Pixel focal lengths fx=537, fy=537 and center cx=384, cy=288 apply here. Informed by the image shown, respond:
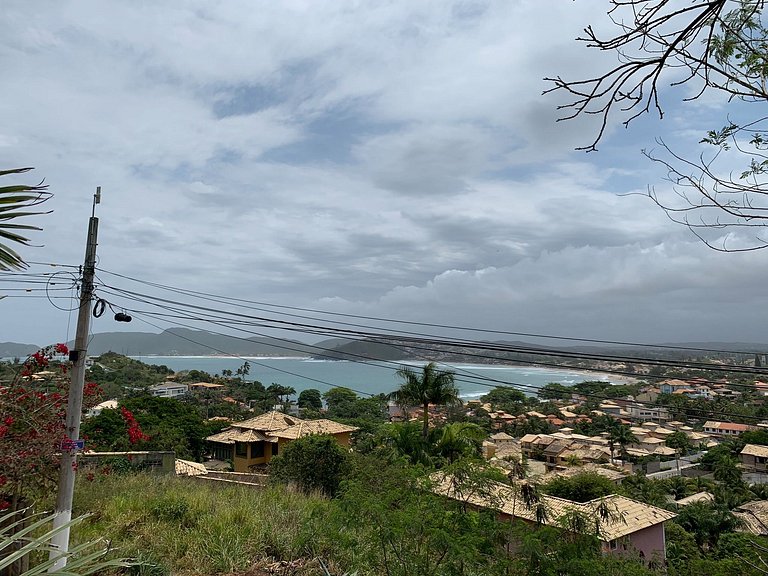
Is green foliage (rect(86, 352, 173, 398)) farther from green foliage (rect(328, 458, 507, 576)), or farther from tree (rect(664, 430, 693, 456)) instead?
tree (rect(664, 430, 693, 456))

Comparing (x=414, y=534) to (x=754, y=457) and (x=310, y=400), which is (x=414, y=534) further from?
(x=310, y=400)

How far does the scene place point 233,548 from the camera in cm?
616

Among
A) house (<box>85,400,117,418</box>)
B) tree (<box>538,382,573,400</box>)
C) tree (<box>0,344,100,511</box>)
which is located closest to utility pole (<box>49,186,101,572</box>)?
tree (<box>0,344,100,511</box>)

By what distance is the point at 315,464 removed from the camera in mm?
14695

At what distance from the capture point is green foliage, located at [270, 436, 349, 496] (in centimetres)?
1434

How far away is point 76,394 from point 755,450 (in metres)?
47.3

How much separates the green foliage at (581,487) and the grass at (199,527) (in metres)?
13.6

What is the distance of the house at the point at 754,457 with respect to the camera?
39281 mm

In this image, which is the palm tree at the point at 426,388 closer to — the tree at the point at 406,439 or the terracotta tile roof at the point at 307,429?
the tree at the point at 406,439

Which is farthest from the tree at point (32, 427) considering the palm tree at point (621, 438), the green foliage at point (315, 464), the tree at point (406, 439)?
the palm tree at point (621, 438)

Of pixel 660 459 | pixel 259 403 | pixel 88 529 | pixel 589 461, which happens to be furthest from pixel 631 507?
pixel 259 403

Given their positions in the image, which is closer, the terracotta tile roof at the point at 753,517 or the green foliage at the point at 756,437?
the terracotta tile roof at the point at 753,517

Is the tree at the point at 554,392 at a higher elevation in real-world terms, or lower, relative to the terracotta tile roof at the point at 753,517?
higher

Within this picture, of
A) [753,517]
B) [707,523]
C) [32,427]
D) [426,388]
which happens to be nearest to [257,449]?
[426,388]
